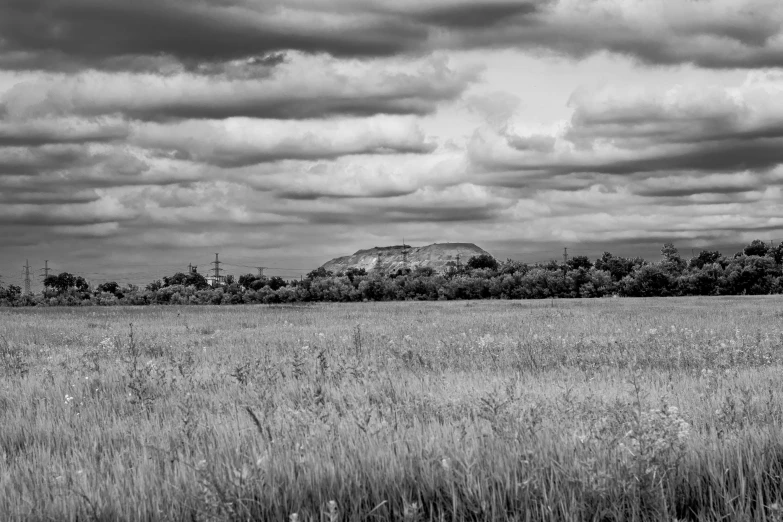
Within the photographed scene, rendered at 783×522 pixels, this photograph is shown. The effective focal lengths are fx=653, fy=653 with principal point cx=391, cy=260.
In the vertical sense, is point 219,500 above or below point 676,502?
above

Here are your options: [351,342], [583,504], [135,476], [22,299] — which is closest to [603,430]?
[583,504]

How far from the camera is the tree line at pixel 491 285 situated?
203ft

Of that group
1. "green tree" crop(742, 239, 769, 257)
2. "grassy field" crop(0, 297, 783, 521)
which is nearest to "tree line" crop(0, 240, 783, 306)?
"green tree" crop(742, 239, 769, 257)

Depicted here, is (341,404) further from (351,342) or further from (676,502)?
(351,342)

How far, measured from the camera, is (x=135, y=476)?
476 cm

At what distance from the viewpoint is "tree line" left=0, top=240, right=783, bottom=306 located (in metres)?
61.9

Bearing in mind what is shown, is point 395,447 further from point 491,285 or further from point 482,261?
point 482,261

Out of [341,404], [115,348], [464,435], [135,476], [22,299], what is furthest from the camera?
[22,299]

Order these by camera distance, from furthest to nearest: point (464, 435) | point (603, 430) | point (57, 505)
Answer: point (603, 430) < point (464, 435) < point (57, 505)

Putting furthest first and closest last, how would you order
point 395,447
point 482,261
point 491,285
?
1. point 482,261
2. point 491,285
3. point 395,447

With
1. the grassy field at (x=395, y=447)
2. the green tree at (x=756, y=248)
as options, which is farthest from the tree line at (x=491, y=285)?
the grassy field at (x=395, y=447)

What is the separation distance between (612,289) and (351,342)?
174 feet

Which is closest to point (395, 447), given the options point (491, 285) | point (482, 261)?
point (491, 285)

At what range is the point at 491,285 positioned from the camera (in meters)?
64.6
